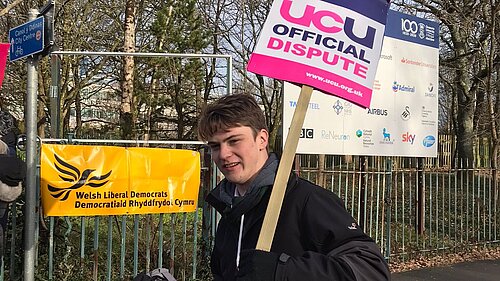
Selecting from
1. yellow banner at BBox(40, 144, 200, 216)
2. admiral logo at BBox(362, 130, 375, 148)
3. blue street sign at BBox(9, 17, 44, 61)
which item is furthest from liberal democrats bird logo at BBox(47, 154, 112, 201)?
admiral logo at BBox(362, 130, 375, 148)

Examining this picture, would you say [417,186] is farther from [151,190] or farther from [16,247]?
[16,247]

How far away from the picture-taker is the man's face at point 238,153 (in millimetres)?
2129

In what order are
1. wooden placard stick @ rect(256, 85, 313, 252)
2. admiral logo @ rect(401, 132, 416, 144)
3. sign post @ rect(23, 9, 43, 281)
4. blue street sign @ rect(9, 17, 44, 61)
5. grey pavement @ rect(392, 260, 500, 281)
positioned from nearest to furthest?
1. wooden placard stick @ rect(256, 85, 313, 252)
2. blue street sign @ rect(9, 17, 44, 61)
3. sign post @ rect(23, 9, 43, 281)
4. grey pavement @ rect(392, 260, 500, 281)
5. admiral logo @ rect(401, 132, 416, 144)

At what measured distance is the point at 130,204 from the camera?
5.29 m

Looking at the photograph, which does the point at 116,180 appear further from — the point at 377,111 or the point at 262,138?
the point at 377,111

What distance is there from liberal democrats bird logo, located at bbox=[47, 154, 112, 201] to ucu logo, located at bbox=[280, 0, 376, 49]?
10.9 feet

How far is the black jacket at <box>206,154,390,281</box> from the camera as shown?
5.68ft

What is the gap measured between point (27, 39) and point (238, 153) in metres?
2.78

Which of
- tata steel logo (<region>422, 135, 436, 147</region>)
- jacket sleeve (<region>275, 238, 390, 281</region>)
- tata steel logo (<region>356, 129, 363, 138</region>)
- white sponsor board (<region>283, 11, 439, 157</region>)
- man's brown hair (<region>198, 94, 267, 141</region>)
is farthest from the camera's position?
tata steel logo (<region>422, 135, 436, 147</region>)

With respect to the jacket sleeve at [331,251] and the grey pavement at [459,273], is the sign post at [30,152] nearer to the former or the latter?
the jacket sleeve at [331,251]

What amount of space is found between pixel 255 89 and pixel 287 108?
14.1 metres

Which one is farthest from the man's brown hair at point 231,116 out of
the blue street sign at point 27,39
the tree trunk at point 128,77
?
the tree trunk at point 128,77

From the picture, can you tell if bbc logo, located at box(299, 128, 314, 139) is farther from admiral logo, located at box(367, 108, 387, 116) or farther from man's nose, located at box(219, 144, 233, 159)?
man's nose, located at box(219, 144, 233, 159)

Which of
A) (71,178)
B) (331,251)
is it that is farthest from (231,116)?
(71,178)
